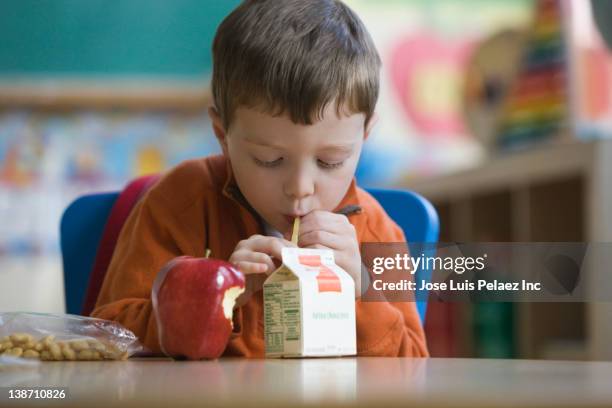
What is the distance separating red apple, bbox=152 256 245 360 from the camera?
85 cm

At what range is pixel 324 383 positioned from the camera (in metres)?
0.55

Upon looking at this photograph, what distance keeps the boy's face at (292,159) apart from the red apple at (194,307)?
0.61 feet

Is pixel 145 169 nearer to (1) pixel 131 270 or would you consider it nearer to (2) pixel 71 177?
(2) pixel 71 177

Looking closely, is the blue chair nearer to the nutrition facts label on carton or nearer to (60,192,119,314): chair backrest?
(60,192,119,314): chair backrest

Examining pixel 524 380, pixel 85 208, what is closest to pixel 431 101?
pixel 85 208

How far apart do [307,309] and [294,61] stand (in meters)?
0.30

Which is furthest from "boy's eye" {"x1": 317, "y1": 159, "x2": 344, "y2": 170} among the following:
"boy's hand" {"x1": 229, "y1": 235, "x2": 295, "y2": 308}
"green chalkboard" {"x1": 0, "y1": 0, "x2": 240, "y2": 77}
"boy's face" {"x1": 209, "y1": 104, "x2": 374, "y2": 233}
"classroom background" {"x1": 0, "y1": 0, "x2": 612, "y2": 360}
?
"green chalkboard" {"x1": 0, "y1": 0, "x2": 240, "y2": 77}

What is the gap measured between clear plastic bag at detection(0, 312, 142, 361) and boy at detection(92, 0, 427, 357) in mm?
90

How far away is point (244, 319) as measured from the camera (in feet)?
3.64

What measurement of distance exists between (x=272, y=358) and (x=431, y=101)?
3726mm

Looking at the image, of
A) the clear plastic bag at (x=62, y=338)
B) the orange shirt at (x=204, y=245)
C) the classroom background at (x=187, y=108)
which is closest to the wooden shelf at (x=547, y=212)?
the classroom background at (x=187, y=108)

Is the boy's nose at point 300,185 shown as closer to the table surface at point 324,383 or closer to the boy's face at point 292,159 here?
the boy's face at point 292,159

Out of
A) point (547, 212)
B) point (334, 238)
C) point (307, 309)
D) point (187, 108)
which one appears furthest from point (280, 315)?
point (187, 108)

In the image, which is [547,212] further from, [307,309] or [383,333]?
[307,309]
